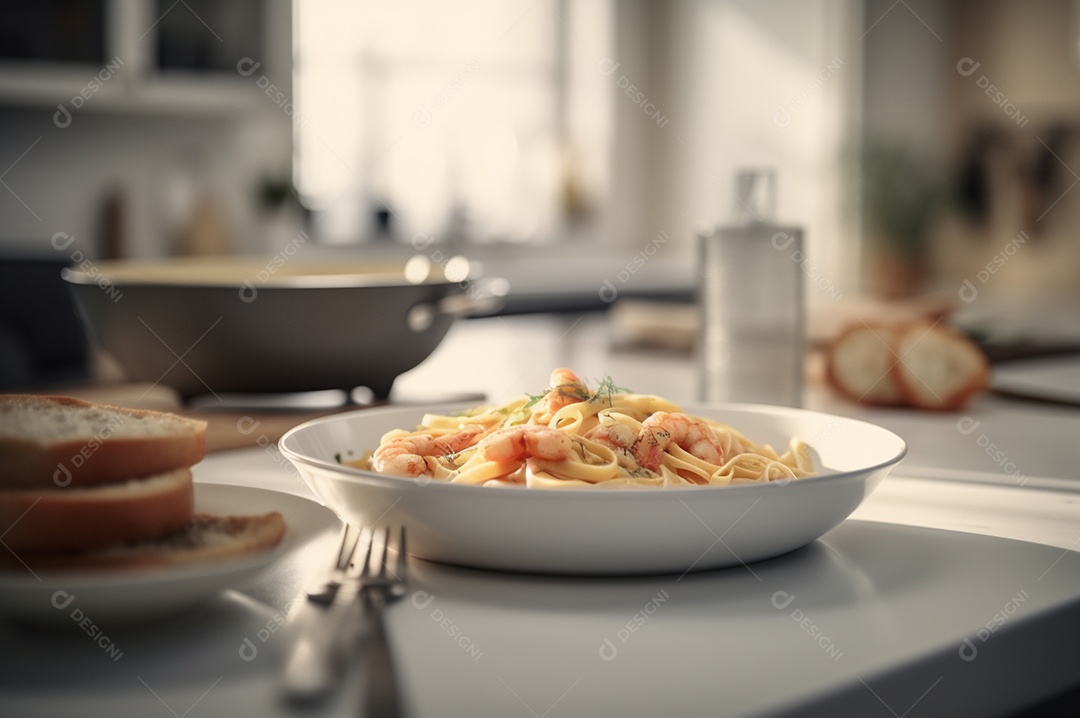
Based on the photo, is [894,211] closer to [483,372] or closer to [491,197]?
[491,197]

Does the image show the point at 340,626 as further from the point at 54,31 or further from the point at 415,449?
the point at 54,31

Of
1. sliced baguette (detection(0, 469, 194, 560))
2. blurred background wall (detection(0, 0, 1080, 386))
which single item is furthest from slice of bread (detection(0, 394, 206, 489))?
blurred background wall (detection(0, 0, 1080, 386))

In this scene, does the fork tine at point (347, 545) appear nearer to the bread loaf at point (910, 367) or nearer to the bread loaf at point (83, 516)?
the bread loaf at point (83, 516)

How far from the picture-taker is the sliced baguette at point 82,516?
1.62ft

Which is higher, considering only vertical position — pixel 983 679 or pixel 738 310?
pixel 738 310

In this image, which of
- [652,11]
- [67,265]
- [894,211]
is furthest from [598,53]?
[67,265]

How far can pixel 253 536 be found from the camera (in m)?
0.53

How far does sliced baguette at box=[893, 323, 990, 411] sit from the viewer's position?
1.29 meters

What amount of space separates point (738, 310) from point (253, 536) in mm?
782

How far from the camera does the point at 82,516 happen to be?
0.50 meters

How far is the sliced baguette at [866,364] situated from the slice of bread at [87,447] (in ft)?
3.11

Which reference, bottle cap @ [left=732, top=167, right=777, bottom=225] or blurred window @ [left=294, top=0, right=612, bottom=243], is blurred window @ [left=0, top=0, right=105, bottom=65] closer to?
blurred window @ [left=294, top=0, right=612, bottom=243]

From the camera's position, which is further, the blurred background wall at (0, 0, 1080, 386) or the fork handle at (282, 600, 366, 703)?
the blurred background wall at (0, 0, 1080, 386)

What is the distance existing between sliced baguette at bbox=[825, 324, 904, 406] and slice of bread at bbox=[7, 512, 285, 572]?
94 centimetres
